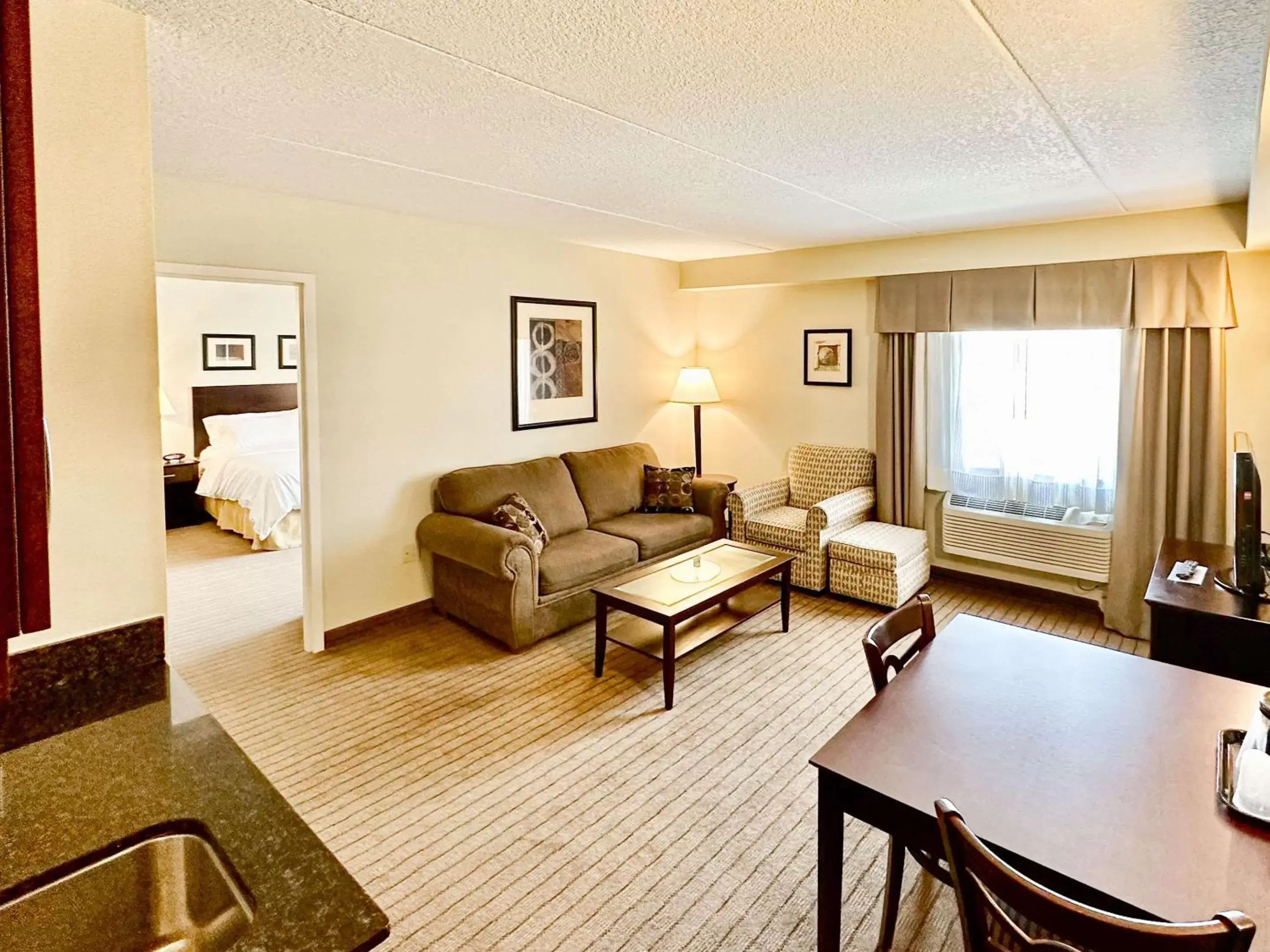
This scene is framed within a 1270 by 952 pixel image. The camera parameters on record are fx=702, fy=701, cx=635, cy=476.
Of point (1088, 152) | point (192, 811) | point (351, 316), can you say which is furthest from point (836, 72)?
point (351, 316)

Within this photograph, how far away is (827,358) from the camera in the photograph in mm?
5484

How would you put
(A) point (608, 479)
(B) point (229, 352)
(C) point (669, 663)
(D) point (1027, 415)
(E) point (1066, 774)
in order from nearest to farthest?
(E) point (1066, 774) < (C) point (669, 663) < (D) point (1027, 415) < (A) point (608, 479) < (B) point (229, 352)

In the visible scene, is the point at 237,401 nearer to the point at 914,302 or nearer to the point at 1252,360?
the point at 914,302

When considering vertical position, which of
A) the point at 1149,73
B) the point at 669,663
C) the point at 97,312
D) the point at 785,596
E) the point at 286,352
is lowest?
the point at 669,663

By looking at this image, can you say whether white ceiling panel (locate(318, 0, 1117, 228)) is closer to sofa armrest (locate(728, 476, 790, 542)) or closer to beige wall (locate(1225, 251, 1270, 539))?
beige wall (locate(1225, 251, 1270, 539))

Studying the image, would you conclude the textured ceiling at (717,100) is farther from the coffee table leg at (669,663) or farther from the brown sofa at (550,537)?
the coffee table leg at (669,663)

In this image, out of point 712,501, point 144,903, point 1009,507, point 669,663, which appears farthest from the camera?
point 712,501

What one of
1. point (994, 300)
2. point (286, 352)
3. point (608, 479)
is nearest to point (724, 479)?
point (608, 479)

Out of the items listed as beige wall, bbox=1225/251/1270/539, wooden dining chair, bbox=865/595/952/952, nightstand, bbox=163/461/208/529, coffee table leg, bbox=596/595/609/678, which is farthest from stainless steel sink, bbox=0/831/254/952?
nightstand, bbox=163/461/208/529

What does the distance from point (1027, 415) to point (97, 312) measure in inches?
190

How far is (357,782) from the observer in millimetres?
2734

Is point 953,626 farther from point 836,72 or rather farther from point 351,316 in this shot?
point 351,316

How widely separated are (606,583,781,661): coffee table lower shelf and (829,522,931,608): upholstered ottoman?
603 mm

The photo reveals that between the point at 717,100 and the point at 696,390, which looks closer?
the point at 717,100
